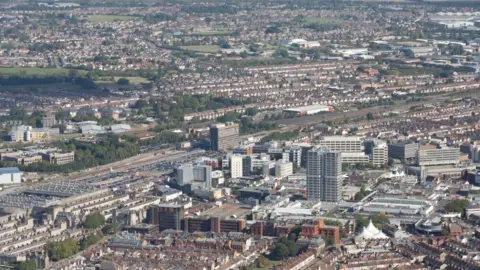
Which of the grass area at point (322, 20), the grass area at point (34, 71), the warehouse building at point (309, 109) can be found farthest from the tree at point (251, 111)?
the grass area at point (322, 20)

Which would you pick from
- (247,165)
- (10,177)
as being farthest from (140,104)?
(10,177)

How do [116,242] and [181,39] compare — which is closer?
[116,242]

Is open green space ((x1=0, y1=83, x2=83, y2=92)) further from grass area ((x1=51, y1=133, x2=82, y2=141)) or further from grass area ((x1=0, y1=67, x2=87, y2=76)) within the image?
grass area ((x1=51, y1=133, x2=82, y2=141))

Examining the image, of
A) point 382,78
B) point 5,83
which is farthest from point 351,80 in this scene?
point 5,83

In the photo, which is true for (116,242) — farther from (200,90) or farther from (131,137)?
(200,90)

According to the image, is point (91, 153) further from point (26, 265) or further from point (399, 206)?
point (26, 265)

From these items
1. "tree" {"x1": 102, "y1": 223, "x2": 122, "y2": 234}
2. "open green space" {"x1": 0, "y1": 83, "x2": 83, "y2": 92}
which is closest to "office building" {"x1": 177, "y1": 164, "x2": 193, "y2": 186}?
"tree" {"x1": 102, "y1": 223, "x2": 122, "y2": 234}
